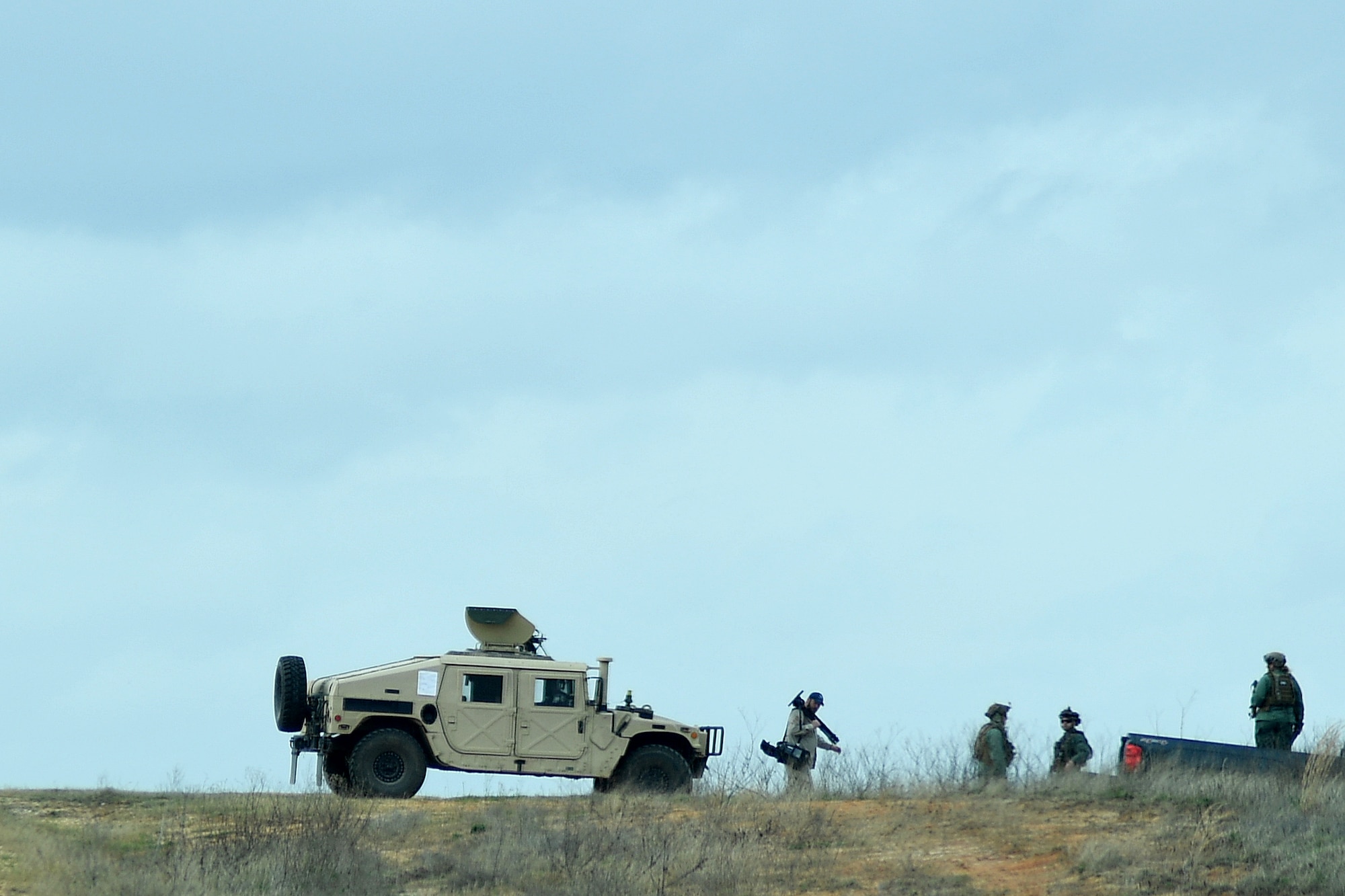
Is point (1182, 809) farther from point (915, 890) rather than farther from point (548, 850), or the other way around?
point (548, 850)

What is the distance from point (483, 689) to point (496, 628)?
107cm

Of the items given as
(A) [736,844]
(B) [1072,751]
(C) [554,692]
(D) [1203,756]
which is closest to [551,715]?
(C) [554,692]

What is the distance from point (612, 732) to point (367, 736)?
9.90ft

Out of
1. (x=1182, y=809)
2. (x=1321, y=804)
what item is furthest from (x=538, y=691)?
(x=1321, y=804)

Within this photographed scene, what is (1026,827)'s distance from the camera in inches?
683

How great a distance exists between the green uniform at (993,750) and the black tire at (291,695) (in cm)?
826

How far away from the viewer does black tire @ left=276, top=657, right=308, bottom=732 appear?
21188 millimetres

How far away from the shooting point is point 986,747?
19.8m

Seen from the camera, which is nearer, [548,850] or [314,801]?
[548,850]

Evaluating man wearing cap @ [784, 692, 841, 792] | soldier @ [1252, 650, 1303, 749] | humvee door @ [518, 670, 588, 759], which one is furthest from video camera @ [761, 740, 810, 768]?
soldier @ [1252, 650, 1303, 749]

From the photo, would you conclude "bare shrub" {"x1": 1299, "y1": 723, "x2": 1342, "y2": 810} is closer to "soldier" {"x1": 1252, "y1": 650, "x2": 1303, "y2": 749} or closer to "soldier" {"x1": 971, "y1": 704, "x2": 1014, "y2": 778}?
"soldier" {"x1": 1252, "y1": 650, "x2": 1303, "y2": 749}

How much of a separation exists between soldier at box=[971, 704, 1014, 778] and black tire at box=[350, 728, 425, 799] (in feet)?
22.0

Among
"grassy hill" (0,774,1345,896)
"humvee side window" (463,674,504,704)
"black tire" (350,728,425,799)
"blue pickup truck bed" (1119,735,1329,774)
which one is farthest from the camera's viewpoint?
"humvee side window" (463,674,504,704)

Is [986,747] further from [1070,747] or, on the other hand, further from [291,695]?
[291,695]
